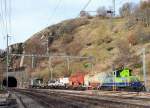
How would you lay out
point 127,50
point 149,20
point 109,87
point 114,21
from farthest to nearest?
point 114,21 → point 149,20 → point 127,50 → point 109,87

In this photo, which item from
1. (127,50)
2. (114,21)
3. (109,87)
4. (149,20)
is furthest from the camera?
(114,21)

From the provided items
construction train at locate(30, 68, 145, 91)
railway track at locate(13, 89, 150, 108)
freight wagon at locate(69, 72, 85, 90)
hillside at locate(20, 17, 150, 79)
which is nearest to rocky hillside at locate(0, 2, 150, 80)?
hillside at locate(20, 17, 150, 79)

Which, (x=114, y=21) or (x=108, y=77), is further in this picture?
(x=114, y=21)

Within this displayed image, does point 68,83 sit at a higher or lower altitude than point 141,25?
lower

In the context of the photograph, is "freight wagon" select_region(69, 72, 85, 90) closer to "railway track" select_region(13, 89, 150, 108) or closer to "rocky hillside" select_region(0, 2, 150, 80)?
"rocky hillside" select_region(0, 2, 150, 80)

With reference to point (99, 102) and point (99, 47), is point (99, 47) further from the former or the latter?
point (99, 102)

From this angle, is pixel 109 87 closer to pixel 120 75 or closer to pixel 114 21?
pixel 120 75

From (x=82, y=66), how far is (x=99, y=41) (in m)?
29.0

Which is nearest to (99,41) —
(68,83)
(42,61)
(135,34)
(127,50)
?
(42,61)

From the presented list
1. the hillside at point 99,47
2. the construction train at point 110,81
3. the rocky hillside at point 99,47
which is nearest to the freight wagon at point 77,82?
the construction train at point 110,81

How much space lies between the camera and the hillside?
409 feet

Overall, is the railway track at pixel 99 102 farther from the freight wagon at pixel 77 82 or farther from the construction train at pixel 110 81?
the freight wagon at pixel 77 82

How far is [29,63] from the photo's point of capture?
631 ft

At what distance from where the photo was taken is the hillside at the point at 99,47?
12475 centimetres
